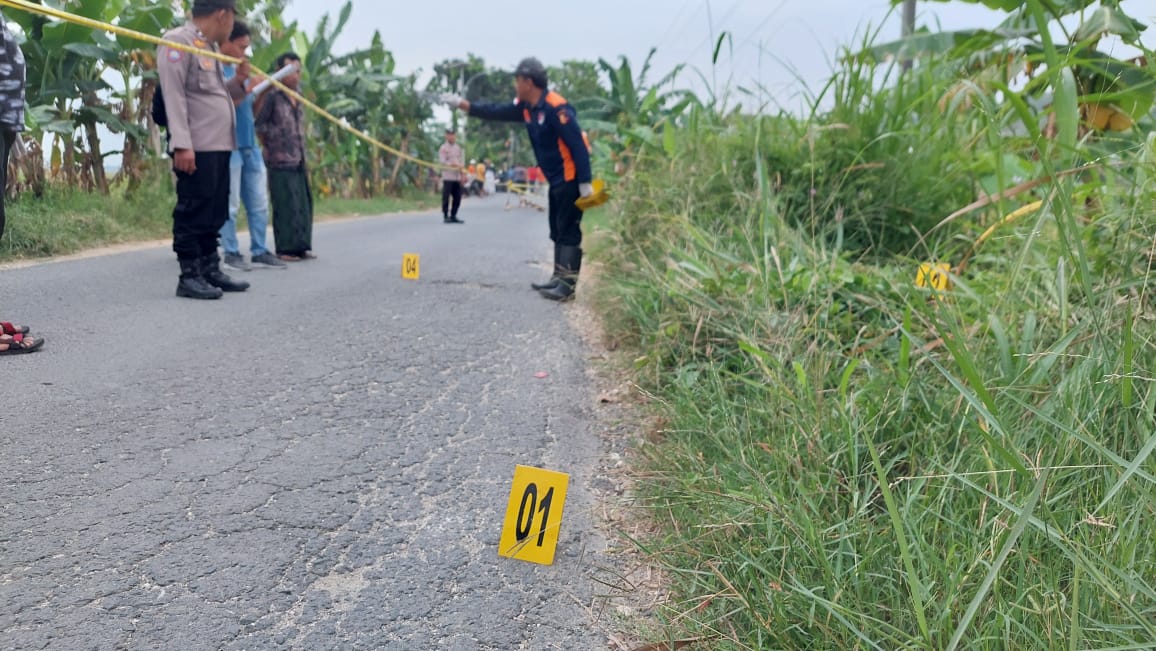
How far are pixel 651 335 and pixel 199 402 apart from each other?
1691mm

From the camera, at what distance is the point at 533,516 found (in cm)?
194

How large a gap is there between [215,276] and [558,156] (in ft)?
7.61

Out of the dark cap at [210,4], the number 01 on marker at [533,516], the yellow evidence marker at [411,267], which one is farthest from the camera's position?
the yellow evidence marker at [411,267]

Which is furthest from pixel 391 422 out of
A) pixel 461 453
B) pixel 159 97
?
pixel 159 97

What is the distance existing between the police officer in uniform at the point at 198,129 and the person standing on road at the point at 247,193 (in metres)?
1.41

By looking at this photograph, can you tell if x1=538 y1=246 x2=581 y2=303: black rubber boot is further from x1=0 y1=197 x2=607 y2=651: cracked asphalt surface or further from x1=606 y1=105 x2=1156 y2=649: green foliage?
x1=606 y1=105 x2=1156 y2=649: green foliage

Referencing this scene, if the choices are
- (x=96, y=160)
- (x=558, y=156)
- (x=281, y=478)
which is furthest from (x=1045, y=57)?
(x=96, y=160)

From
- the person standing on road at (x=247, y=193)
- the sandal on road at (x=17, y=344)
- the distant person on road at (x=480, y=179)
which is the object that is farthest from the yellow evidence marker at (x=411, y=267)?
the distant person on road at (x=480, y=179)

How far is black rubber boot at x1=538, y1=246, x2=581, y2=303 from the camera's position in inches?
215

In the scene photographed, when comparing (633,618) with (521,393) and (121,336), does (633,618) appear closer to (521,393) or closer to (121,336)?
(521,393)

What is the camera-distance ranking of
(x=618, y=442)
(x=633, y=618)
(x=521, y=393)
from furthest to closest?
(x=521, y=393), (x=618, y=442), (x=633, y=618)

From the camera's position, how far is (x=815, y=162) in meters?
4.11

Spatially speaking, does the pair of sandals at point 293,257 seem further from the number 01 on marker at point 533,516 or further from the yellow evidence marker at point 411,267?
the number 01 on marker at point 533,516

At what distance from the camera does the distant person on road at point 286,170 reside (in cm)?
684
